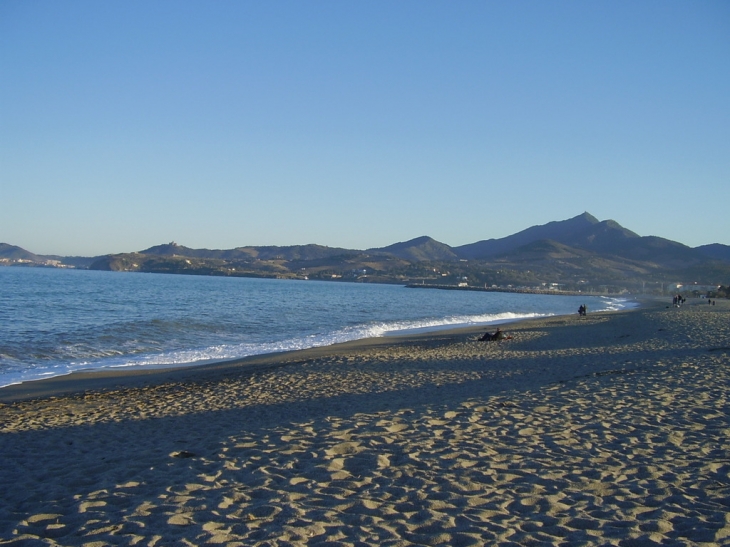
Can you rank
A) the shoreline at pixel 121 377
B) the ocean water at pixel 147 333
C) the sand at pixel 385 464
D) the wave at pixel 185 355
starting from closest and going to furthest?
the sand at pixel 385 464 < the shoreline at pixel 121 377 < the wave at pixel 185 355 < the ocean water at pixel 147 333

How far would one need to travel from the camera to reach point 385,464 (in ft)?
19.3

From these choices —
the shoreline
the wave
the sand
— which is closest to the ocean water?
the wave

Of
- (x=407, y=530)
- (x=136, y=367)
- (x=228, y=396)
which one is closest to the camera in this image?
(x=407, y=530)

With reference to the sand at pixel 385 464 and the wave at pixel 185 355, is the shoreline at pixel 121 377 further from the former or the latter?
the sand at pixel 385 464

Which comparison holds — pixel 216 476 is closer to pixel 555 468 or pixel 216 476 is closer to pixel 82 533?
pixel 82 533

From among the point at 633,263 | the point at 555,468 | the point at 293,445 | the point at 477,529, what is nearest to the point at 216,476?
the point at 293,445

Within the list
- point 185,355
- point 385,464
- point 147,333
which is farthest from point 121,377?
point 385,464

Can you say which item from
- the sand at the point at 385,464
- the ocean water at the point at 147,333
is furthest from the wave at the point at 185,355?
the sand at the point at 385,464

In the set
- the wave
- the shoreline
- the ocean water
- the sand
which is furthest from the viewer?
the ocean water

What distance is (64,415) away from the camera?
10.1m

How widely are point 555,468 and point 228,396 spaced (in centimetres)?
751

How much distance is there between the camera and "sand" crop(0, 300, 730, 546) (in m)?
4.41

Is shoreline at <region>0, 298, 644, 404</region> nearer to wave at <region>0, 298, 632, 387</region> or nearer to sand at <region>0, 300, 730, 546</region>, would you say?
wave at <region>0, 298, 632, 387</region>

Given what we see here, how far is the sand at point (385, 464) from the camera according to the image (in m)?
4.41
